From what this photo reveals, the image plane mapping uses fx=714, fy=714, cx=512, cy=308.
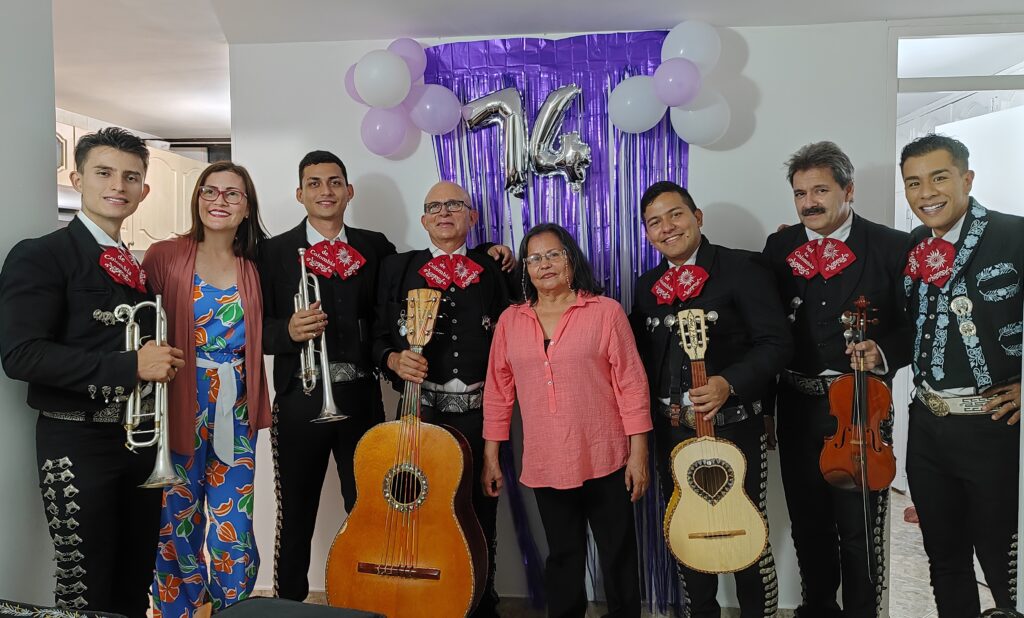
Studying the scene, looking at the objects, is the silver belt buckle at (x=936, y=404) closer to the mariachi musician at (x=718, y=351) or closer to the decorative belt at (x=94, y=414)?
the mariachi musician at (x=718, y=351)

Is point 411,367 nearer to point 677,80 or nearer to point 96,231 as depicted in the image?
point 96,231

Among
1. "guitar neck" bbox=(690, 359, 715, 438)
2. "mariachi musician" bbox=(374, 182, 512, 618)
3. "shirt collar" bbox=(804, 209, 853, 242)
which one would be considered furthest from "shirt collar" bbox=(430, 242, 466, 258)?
"shirt collar" bbox=(804, 209, 853, 242)

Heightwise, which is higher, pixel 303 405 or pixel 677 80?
pixel 677 80

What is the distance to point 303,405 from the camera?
282 centimetres

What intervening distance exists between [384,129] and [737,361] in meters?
1.94

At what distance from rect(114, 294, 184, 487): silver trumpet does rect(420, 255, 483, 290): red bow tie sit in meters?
1.02

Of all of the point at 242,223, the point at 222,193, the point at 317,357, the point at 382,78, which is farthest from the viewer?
the point at 382,78

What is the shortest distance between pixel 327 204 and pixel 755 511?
201 centimetres

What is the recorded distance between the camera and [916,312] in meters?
2.61

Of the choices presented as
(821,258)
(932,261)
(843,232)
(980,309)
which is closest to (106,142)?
(821,258)

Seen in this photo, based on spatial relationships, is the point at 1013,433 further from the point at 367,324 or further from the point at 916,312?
the point at 367,324

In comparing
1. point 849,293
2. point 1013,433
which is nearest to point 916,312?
point 849,293

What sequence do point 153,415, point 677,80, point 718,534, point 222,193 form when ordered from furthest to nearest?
point 677,80 → point 222,193 → point 718,534 → point 153,415

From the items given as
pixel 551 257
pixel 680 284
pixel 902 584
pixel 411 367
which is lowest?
pixel 902 584
